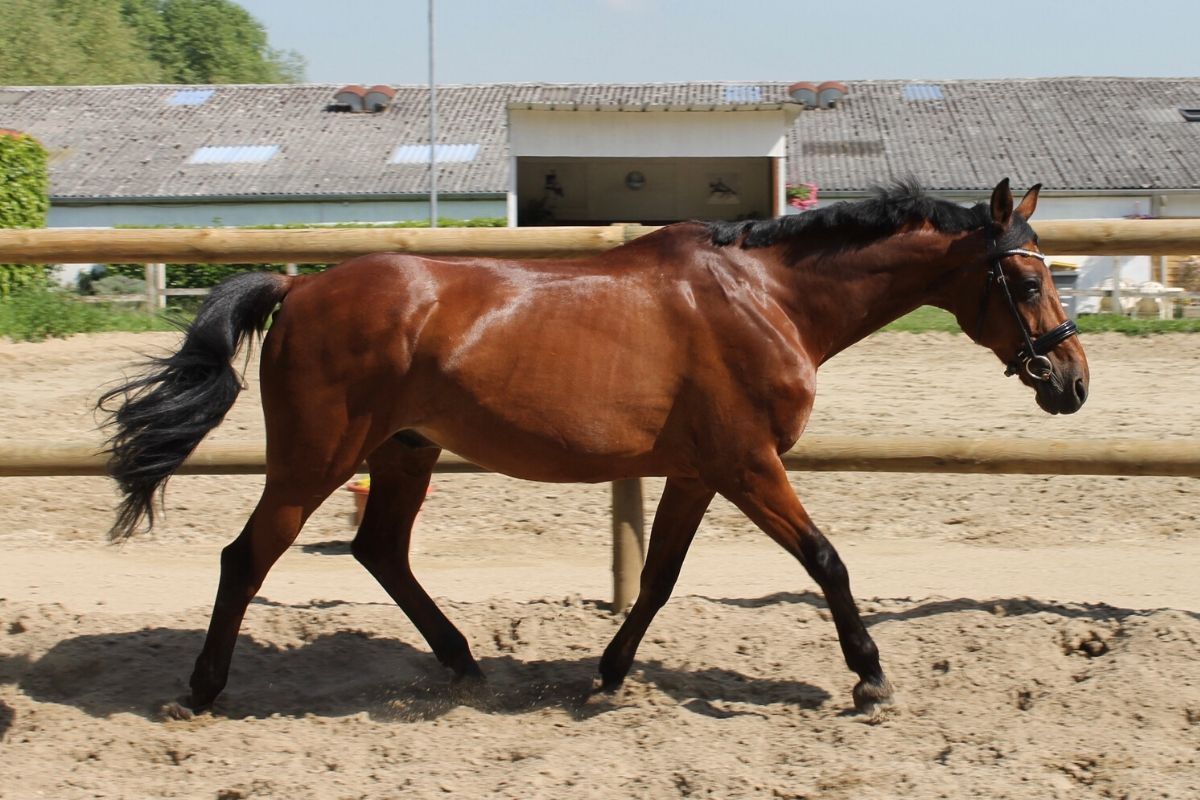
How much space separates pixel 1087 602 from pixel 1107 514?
5.65 feet

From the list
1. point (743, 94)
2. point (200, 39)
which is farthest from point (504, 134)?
point (200, 39)

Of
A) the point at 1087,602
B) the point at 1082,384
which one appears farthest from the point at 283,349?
the point at 1087,602

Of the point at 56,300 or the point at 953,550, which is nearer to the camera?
the point at 953,550

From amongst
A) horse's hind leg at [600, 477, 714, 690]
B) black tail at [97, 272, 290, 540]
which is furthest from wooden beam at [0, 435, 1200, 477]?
horse's hind leg at [600, 477, 714, 690]

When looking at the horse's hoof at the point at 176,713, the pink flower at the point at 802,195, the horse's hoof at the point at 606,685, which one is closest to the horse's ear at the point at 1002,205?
the horse's hoof at the point at 606,685

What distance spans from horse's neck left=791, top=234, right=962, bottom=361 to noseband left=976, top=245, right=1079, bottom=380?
0.17 metres

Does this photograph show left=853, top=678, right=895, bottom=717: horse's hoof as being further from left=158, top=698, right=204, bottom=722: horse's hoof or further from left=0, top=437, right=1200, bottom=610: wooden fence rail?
left=158, top=698, right=204, bottom=722: horse's hoof

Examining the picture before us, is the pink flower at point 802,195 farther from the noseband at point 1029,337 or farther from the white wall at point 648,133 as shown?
the noseband at point 1029,337

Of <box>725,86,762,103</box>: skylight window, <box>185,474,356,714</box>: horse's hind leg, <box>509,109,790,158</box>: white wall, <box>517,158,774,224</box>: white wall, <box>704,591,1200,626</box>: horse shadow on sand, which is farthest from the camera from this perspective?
<box>725,86,762,103</box>: skylight window

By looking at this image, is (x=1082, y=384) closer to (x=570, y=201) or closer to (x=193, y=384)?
(x=193, y=384)

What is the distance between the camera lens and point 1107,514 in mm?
6543

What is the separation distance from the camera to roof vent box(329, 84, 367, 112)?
2856 centimetres

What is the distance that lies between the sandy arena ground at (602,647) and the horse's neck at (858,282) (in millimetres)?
1211

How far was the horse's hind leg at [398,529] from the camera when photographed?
4.39m
